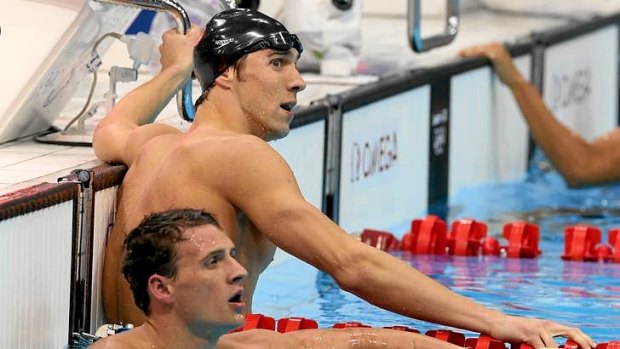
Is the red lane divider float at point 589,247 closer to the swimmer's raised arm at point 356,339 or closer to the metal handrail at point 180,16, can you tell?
the metal handrail at point 180,16

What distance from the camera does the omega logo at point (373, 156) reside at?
567 cm

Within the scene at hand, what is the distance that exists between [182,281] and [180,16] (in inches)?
50.5

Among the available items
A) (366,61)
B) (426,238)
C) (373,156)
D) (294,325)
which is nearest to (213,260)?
(294,325)

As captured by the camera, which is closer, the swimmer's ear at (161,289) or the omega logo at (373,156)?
the swimmer's ear at (161,289)

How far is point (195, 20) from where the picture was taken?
5.11m

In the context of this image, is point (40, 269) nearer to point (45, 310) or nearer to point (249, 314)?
point (45, 310)

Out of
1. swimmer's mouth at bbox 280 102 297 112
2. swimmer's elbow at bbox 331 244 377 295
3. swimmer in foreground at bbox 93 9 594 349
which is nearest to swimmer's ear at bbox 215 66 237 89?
swimmer in foreground at bbox 93 9 594 349

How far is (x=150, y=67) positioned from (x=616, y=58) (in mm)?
4513

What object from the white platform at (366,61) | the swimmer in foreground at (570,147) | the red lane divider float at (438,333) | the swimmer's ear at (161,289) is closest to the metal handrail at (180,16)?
the white platform at (366,61)

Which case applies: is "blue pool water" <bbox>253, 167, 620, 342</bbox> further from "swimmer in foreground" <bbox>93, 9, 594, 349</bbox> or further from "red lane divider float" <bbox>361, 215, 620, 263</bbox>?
"swimmer in foreground" <bbox>93, 9, 594, 349</bbox>

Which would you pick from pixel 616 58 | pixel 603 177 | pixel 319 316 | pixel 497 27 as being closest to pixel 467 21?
pixel 497 27

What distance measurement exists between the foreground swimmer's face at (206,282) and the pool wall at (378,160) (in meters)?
0.44

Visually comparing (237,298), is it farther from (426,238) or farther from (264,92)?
(426,238)

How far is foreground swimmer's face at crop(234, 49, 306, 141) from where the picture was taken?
11.4 ft
